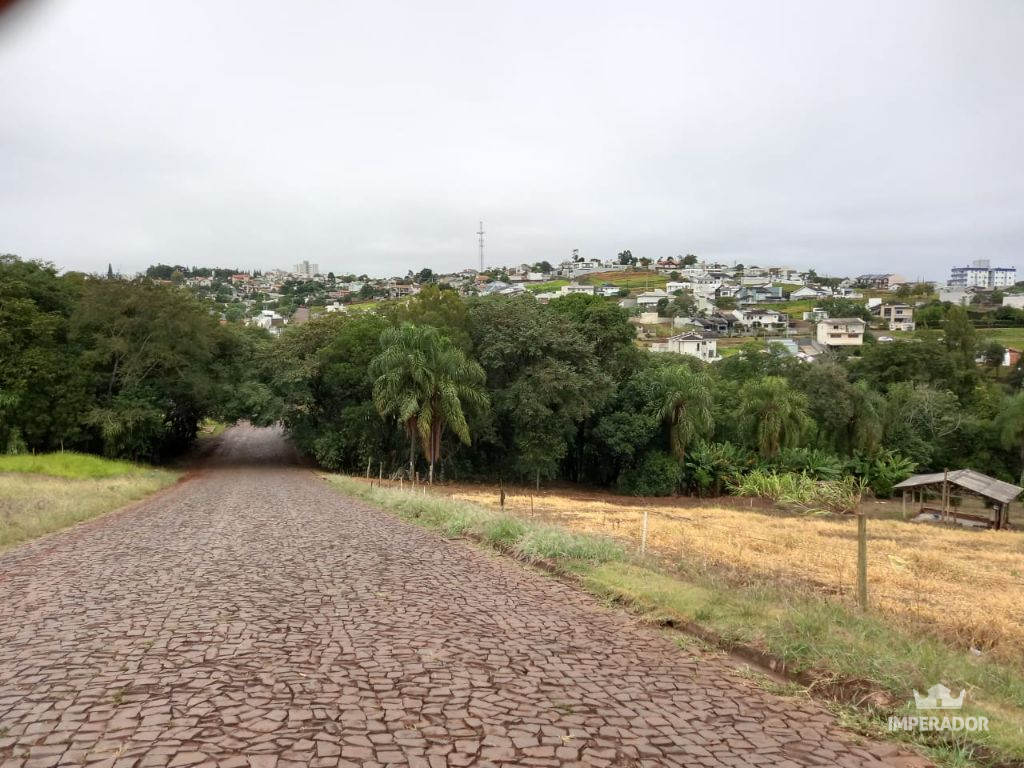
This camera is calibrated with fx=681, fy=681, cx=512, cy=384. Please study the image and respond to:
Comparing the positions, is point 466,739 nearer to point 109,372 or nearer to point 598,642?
point 598,642

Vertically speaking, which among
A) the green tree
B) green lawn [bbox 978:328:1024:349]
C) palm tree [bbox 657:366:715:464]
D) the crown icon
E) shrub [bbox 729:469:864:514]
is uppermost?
green lawn [bbox 978:328:1024:349]

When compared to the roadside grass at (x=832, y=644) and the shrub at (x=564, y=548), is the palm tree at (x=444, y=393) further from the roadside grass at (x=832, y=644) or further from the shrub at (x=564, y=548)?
the roadside grass at (x=832, y=644)

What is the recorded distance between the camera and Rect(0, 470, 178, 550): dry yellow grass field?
1371cm

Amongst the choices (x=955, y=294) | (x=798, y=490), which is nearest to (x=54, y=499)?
(x=798, y=490)

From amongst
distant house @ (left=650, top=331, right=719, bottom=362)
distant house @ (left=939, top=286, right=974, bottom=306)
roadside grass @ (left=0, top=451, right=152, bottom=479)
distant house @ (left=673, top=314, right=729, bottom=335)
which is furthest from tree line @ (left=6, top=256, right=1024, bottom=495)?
distant house @ (left=939, top=286, right=974, bottom=306)

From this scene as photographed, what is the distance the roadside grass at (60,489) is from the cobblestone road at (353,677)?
4.62 meters

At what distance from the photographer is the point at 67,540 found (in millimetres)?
12992

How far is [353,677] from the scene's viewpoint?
566 centimetres

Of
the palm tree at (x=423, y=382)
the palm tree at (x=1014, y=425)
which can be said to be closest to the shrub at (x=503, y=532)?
the palm tree at (x=423, y=382)

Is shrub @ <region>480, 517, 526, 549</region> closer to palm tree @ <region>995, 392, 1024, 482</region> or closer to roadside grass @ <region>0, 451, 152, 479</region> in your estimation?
roadside grass @ <region>0, 451, 152, 479</region>

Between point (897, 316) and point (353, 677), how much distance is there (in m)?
135

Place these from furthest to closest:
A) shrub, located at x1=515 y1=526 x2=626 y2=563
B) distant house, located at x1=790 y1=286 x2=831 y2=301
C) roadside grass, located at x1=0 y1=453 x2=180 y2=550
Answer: distant house, located at x1=790 y1=286 x2=831 y2=301 < roadside grass, located at x1=0 y1=453 x2=180 y2=550 < shrub, located at x1=515 y1=526 x2=626 y2=563

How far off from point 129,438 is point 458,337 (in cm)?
1710

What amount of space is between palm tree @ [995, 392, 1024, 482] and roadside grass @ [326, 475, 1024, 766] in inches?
1765
